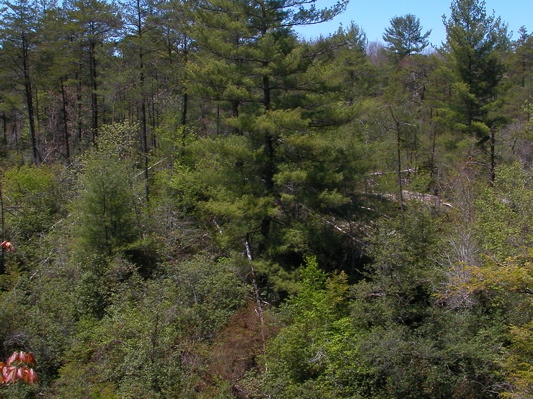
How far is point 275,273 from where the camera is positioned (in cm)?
1552

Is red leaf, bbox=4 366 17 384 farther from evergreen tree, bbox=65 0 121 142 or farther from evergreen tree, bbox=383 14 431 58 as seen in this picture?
evergreen tree, bbox=383 14 431 58

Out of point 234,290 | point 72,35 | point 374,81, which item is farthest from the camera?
point 374,81

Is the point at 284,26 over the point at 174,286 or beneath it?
over

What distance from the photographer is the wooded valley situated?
12.1 metres

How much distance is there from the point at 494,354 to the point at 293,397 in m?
4.82

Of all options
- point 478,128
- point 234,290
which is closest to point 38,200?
point 234,290

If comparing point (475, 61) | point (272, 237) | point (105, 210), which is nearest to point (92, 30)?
point (105, 210)

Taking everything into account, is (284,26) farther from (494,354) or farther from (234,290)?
(494,354)

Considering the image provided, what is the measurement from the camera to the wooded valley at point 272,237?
12094mm

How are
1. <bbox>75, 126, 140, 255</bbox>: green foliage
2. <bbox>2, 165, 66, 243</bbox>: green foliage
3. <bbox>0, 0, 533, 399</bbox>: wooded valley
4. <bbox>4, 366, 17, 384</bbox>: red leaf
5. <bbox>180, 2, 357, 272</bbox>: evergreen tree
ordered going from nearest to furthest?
1. <bbox>4, 366, 17, 384</bbox>: red leaf
2. <bbox>0, 0, 533, 399</bbox>: wooded valley
3. <bbox>180, 2, 357, 272</bbox>: evergreen tree
4. <bbox>75, 126, 140, 255</bbox>: green foliage
5. <bbox>2, 165, 66, 243</bbox>: green foliage

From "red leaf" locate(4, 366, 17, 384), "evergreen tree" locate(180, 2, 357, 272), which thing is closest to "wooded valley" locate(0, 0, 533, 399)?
"evergreen tree" locate(180, 2, 357, 272)

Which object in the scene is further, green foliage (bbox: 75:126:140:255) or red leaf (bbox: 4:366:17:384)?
green foliage (bbox: 75:126:140:255)

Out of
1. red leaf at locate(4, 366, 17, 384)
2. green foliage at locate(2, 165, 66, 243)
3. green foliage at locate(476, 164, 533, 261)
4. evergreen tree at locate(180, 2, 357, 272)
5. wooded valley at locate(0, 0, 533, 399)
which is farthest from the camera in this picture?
green foliage at locate(2, 165, 66, 243)

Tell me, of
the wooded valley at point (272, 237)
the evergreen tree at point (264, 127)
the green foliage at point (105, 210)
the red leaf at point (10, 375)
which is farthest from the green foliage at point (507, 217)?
the green foliage at point (105, 210)
